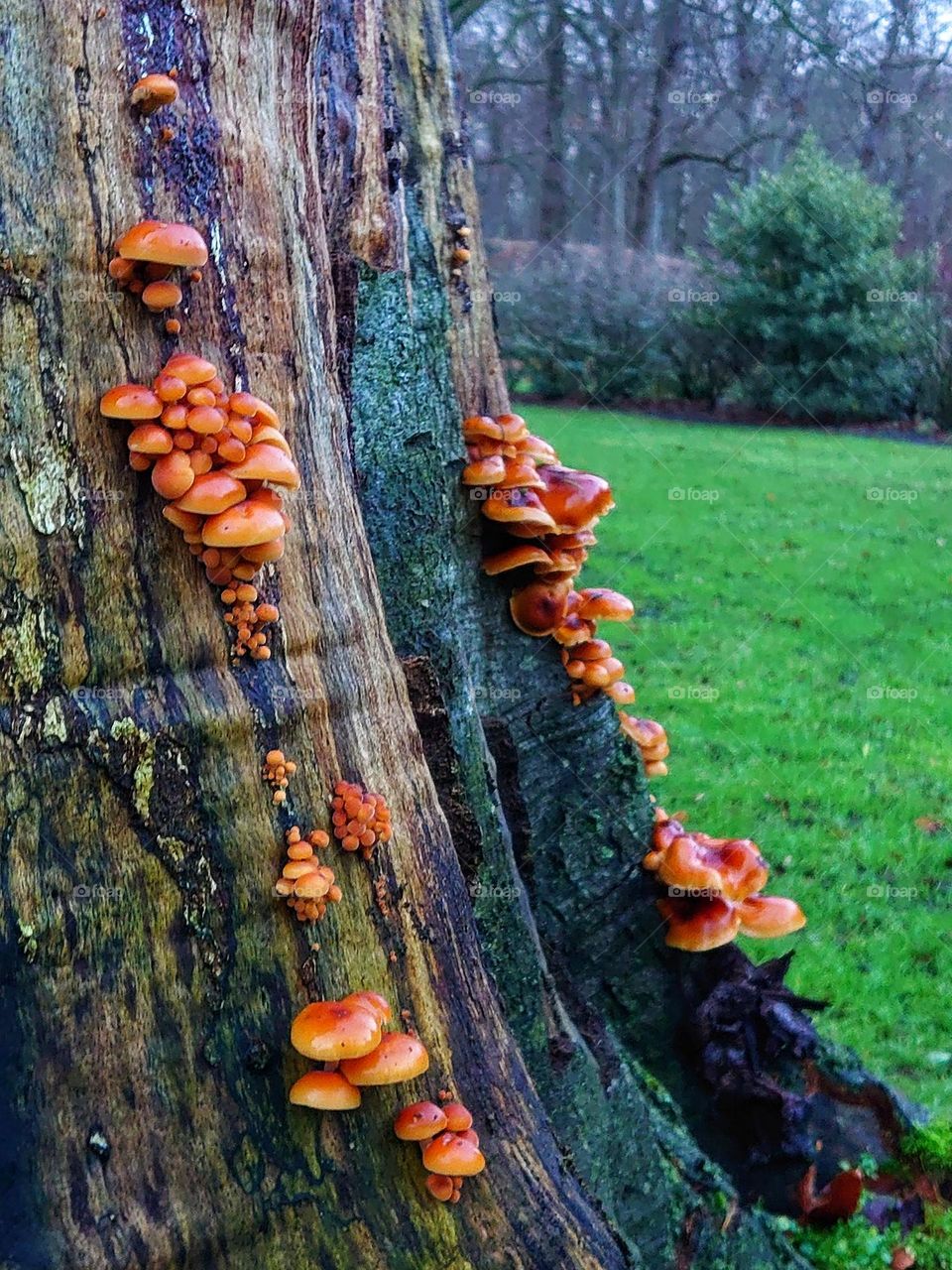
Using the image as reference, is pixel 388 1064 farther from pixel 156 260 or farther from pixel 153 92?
pixel 153 92

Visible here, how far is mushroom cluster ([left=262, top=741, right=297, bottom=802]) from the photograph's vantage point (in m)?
1.82

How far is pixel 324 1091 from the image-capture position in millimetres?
1779

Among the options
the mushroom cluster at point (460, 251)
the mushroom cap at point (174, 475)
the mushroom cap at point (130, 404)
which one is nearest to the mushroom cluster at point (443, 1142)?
the mushroom cap at point (174, 475)

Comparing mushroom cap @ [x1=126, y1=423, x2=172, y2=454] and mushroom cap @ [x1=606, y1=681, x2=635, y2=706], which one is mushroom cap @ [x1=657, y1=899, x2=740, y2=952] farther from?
mushroom cap @ [x1=126, y1=423, x2=172, y2=454]

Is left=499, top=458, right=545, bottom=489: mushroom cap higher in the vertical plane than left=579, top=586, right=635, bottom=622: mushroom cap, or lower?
higher

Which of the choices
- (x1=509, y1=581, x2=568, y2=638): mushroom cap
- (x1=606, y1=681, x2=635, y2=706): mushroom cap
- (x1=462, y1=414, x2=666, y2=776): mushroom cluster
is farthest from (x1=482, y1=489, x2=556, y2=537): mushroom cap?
(x1=606, y1=681, x2=635, y2=706): mushroom cap

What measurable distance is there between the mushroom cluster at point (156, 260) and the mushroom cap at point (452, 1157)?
1464mm

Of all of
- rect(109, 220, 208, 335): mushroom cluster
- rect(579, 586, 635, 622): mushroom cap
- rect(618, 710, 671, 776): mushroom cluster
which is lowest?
rect(618, 710, 671, 776): mushroom cluster

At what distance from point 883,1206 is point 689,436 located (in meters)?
15.6

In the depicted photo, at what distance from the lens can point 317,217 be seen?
2.14 m

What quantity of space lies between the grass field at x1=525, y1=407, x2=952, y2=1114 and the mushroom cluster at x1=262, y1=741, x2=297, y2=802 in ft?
11.7

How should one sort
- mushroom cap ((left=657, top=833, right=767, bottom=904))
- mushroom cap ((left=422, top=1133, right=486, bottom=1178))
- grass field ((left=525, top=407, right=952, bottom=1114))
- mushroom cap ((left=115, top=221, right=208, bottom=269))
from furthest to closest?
1. grass field ((left=525, top=407, right=952, bottom=1114))
2. mushroom cap ((left=657, top=833, right=767, bottom=904))
3. mushroom cap ((left=422, top=1133, right=486, bottom=1178))
4. mushroom cap ((left=115, top=221, right=208, bottom=269))

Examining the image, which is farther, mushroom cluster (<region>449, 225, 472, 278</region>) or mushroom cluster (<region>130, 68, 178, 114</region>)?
mushroom cluster (<region>449, 225, 472, 278</region>)

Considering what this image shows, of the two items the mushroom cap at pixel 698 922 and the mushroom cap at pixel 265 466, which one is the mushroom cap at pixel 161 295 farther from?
the mushroom cap at pixel 698 922
